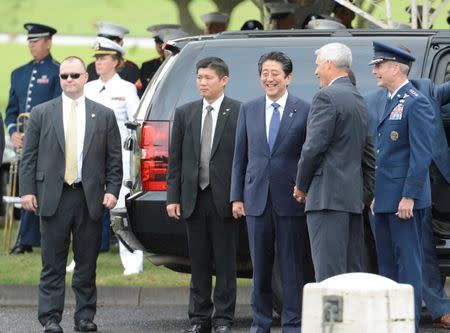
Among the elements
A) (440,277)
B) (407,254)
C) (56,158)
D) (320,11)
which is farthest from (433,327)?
(320,11)

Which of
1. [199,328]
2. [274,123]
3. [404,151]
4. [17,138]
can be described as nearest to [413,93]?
[404,151]

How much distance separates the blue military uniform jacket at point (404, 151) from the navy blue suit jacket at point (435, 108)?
0.16 metres

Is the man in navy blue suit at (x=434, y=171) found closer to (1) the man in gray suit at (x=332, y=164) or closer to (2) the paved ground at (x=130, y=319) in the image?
(2) the paved ground at (x=130, y=319)

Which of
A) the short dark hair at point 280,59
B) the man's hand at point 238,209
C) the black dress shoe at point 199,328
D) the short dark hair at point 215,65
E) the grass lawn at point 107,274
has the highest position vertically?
the short dark hair at point 280,59

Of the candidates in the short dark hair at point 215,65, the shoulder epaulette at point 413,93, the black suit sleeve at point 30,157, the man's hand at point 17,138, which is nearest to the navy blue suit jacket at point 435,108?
the shoulder epaulette at point 413,93

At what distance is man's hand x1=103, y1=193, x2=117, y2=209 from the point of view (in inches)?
→ 469

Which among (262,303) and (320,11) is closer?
(262,303)

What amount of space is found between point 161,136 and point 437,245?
2.07 metres

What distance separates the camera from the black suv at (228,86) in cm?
1169

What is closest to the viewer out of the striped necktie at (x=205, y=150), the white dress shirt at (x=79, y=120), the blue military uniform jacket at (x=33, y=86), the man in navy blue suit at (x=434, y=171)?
the man in navy blue suit at (x=434, y=171)

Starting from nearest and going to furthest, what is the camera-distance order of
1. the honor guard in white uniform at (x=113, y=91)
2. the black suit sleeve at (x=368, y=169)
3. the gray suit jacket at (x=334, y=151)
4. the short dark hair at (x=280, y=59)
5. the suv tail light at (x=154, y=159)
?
the gray suit jacket at (x=334, y=151)
the black suit sleeve at (x=368, y=169)
the short dark hair at (x=280, y=59)
the suv tail light at (x=154, y=159)
the honor guard in white uniform at (x=113, y=91)

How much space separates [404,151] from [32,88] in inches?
246

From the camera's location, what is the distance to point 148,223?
38.3 ft

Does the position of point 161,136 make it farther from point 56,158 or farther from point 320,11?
point 320,11
